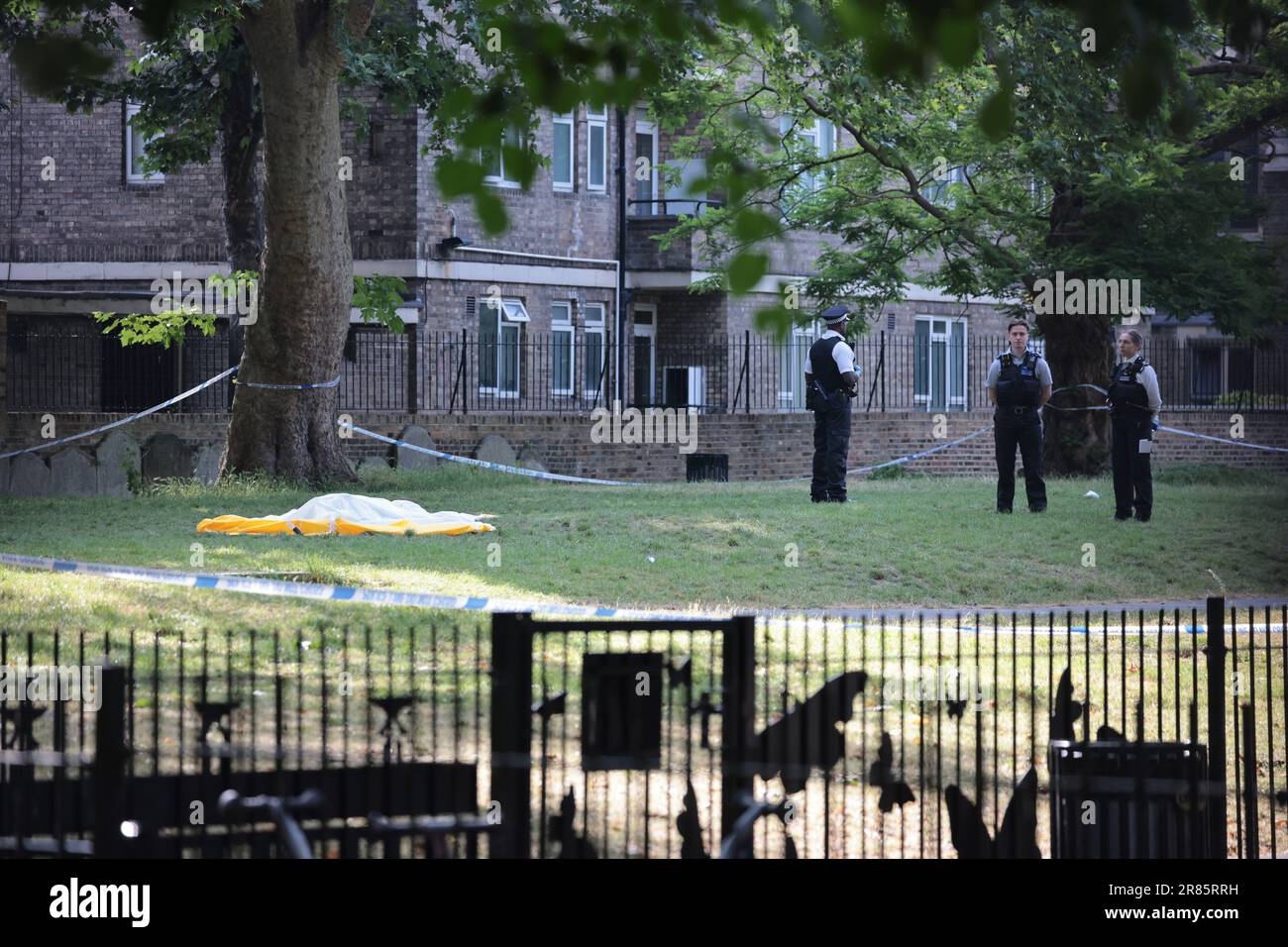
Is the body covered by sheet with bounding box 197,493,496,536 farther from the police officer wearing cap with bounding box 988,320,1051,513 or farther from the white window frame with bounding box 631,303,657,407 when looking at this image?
the white window frame with bounding box 631,303,657,407

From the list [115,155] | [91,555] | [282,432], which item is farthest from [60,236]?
[91,555]

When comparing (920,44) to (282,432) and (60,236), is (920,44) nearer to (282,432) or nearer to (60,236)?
(282,432)

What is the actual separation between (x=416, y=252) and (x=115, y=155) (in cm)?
580

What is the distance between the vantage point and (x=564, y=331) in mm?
33031

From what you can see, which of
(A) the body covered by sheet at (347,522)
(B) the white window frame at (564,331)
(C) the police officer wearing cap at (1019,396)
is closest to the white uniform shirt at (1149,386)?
(C) the police officer wearing cap at (1019,396)

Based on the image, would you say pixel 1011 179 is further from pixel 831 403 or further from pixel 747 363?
pixel 831 403

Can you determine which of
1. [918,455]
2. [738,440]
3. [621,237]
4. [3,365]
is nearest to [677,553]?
[3,365]

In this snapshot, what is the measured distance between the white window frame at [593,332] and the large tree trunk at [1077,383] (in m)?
8.57

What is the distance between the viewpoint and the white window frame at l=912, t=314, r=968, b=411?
3828 cm

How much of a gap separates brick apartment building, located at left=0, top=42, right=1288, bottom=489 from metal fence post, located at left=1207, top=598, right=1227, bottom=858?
20.8m

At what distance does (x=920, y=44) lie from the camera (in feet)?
17.7

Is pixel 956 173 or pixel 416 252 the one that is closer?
pixel 416 252
